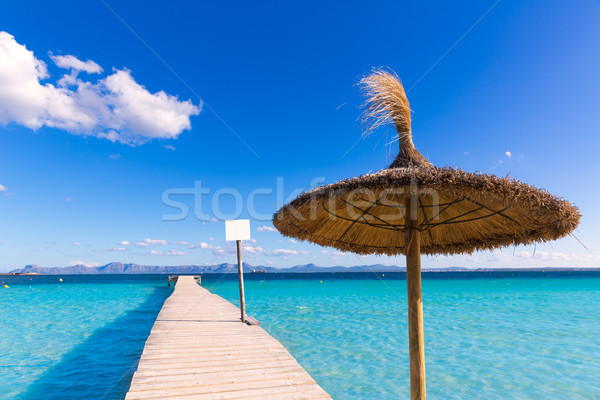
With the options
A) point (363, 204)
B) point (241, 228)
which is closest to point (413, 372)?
point (363, 204)

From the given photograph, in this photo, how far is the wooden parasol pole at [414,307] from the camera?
8.32ft

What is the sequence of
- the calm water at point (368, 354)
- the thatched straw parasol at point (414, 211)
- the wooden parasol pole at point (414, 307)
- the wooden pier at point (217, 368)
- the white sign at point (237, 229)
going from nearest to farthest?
the thatched straw parasol at point (414, 211)
the wooden parasol pole at point (414, 307)
the wooden pier at point (217, 368)
the calm water at point (368, 354)
the white sign at point (237, 229)

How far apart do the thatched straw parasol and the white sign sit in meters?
3.19

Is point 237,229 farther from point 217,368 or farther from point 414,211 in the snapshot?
point 414,211

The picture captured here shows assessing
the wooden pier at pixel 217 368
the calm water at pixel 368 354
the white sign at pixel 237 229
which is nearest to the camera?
the wooden pier at pixel 217 368

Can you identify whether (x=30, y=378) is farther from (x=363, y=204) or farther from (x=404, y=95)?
(x=404, y=95)

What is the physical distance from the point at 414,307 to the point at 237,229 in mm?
4568

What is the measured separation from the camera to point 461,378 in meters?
6.65

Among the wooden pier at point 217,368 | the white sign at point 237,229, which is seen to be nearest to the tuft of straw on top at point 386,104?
the wooden pier at point 217,368

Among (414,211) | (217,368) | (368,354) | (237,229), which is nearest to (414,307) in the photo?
(414,211)

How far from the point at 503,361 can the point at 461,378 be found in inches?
68.0

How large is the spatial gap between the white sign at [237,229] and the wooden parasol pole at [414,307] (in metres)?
4.32

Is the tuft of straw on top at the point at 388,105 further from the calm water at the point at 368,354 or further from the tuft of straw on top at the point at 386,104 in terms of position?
the calm water at the point at 368,354

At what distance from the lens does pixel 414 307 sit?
261 centimetres
